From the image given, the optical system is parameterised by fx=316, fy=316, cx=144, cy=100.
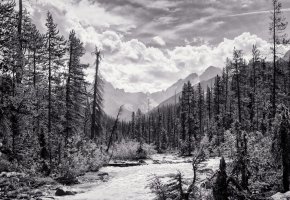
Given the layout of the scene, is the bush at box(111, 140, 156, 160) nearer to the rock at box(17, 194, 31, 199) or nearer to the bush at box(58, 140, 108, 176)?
the bush at box(58, 140, 108, 176)

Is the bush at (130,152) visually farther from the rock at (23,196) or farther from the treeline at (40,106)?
the rock at (23,196)

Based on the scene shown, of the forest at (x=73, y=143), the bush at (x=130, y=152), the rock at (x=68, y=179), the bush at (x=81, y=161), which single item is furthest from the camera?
the bush at (x=130, y=152)

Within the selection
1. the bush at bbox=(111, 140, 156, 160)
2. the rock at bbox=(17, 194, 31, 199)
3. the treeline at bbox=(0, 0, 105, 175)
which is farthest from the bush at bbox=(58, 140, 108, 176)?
the bush at bbox=(111, 140, 156, 160)

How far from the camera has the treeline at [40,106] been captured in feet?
46.5

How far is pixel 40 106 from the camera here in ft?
91.9

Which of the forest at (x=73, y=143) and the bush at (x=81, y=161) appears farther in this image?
the bush at (x=81, y=161)

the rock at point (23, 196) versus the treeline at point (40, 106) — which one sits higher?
the treeline at point (40, 106)

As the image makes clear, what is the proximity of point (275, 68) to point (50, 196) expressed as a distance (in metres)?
22.2

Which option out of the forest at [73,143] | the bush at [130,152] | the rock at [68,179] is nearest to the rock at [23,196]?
the forest at [73,143]

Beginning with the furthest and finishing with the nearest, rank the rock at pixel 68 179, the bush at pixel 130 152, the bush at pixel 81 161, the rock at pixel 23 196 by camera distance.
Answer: the bush at pixel 130 152 < the bush at pixel 81 161 < the rock at pixel 68 179 < the rock at pixel 23 196

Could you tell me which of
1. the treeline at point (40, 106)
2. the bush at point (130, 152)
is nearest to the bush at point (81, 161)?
the treeline at point (40, 106)

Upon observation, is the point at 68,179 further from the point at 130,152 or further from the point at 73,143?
the point at 130,152

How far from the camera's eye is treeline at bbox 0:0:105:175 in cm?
1417

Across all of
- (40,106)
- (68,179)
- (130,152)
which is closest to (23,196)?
(68,179)
